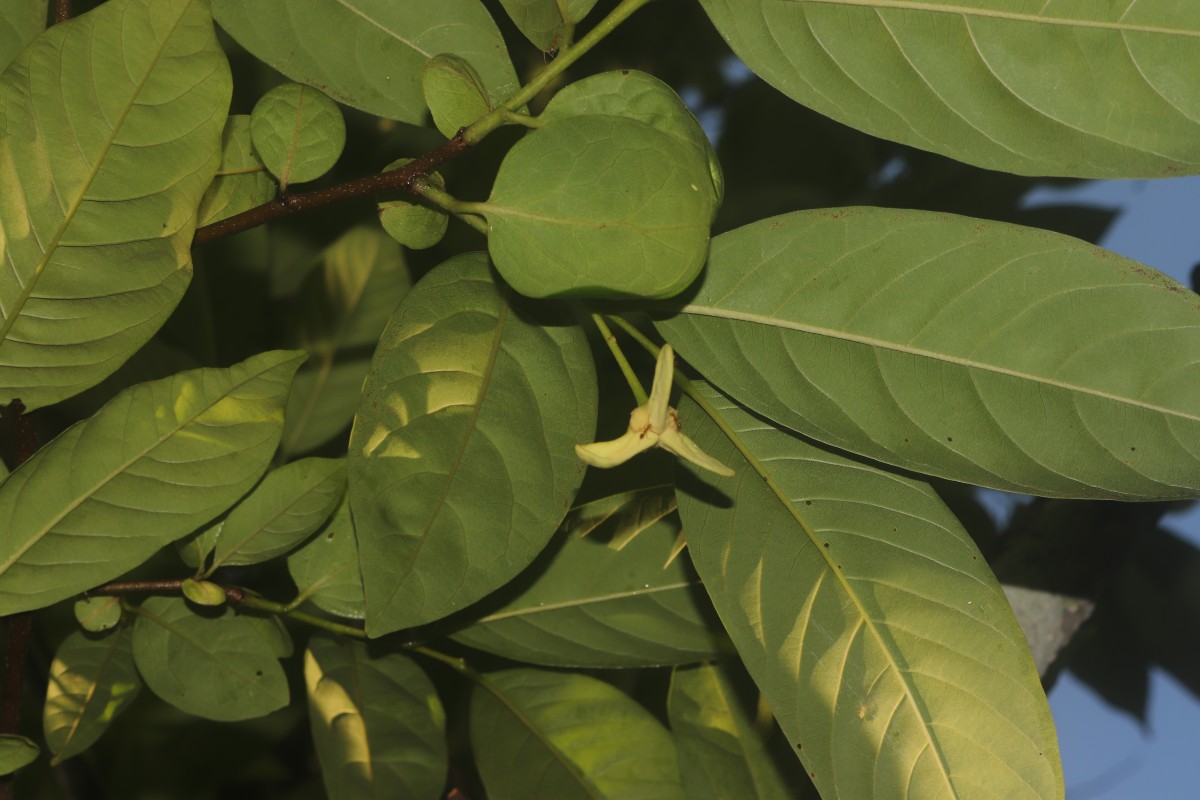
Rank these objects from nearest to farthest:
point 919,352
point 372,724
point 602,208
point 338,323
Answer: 1. point 602,208
2. point 919,352
3. point 372,724
4. point 338,323

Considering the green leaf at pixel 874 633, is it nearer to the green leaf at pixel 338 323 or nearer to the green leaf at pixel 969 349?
the green leaf at pixel 969 349

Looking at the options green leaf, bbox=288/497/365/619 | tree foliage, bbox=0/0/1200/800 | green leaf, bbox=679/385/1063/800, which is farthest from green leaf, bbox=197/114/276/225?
green leaf, bbox=679/385/1063/800

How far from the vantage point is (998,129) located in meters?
0.52

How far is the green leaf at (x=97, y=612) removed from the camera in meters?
0.57

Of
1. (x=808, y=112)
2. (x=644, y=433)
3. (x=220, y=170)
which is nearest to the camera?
(x=644, y=433)

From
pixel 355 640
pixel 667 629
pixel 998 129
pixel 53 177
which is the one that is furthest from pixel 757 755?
pixel 53 177

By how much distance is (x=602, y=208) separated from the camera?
0.44m

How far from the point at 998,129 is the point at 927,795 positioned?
0.37m

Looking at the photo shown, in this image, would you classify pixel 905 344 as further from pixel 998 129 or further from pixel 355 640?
pixel 355 640

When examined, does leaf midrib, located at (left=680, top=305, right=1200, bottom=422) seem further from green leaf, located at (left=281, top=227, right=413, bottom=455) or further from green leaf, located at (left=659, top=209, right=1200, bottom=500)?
green leaf, located at (left=281, top=227, right=413, bottom=455)

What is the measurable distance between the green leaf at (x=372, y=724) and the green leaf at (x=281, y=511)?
12 cm

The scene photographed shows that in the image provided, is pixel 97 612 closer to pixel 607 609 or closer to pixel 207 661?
pixel 207 661

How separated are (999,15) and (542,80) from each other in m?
0.24

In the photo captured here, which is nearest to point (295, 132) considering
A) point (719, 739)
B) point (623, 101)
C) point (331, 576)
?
point (623, 101)
